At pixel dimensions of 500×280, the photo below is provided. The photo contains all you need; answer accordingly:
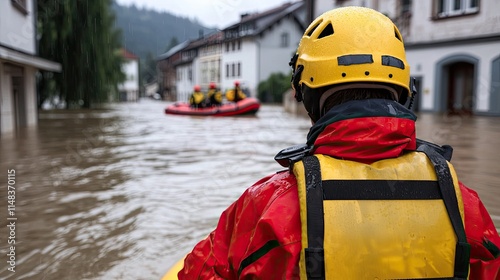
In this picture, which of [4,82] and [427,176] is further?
[4,82]

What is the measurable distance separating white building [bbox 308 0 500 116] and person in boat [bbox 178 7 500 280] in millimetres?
19559

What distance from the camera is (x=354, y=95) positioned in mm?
1549

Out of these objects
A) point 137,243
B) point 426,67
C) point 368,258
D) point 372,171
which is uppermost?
point 426,67

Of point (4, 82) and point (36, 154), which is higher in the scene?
point (4, 82)

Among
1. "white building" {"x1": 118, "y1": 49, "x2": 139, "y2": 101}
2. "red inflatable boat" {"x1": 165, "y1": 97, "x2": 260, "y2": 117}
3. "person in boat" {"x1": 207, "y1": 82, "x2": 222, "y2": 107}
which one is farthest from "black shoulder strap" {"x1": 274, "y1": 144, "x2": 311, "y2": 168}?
"white building" {"x1": 118, "y1": 49, "x2": 139, "y2": 101}

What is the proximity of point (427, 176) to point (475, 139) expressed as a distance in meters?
11.1

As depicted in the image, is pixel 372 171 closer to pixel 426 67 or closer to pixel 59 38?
pixel 426 67

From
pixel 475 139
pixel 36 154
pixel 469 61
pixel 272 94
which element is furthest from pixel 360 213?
pixel 272 94

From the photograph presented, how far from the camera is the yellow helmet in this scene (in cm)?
150

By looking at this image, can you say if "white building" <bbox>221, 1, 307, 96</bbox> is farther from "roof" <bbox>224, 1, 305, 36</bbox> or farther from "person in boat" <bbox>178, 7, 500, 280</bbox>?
"person in boat" <bbox>178, 7, 500, 280</bbox>

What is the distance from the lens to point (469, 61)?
20.5 m

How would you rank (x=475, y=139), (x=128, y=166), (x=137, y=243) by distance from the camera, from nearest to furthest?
1. (x=137, y=243)
2. (x=128, y=166)
3. (x=475, y=139)

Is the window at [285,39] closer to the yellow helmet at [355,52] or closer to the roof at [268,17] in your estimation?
the roof at [268,17]

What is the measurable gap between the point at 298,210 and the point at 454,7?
2231 cm
